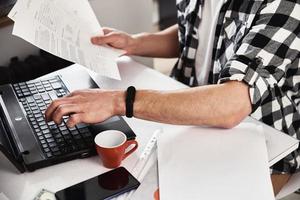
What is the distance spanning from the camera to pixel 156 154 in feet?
3.23

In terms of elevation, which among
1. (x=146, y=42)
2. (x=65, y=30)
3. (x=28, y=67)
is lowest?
(x=28, y=67)

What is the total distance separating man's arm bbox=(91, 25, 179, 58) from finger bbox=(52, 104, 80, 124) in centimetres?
30

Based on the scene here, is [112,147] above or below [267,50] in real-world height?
below

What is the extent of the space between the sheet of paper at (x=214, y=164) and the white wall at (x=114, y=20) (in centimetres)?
72

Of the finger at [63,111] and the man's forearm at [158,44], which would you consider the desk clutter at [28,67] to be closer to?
the man's forearm at [158,44]

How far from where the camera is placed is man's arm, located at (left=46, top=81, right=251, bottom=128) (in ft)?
3.23

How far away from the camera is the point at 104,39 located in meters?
1.23

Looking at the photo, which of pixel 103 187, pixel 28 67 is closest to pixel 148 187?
pixel 103 187

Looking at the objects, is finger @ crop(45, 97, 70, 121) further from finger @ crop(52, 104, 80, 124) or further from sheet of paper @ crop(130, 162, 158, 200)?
sheet of paper @ crop(130, 162, 158, 200)

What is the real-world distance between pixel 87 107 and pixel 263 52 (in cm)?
43

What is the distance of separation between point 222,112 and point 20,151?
466 mm

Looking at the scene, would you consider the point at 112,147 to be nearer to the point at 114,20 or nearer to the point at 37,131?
the point at 37,131

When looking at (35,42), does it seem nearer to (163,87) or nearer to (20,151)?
(20,151)

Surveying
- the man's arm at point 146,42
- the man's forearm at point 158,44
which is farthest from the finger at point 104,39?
the man's forearm at point 158,44
